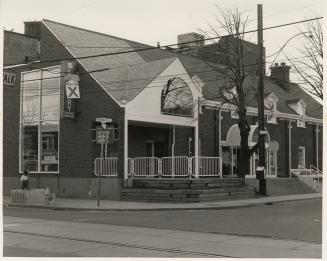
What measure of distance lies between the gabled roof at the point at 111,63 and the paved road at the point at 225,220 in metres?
7.86

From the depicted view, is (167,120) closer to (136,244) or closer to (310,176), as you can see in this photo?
(310,176)

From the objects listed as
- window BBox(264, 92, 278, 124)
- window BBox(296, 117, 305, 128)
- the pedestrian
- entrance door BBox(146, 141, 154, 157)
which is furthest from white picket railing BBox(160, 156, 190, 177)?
window BBox(296, 117, 305, 128)

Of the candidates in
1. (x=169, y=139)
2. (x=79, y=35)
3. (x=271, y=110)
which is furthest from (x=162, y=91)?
(x=271, y=110)

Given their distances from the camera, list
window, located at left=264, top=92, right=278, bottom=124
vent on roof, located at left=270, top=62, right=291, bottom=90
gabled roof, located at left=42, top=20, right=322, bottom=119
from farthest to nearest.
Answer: vent on roof, located at left=270, top=62, right=291, bottom=90 < window, located at left=264, top=92, right=278, bottom=124 < gabled roof, located at left=42, top=20, right=322, bottom=119

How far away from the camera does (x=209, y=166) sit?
2786 cm

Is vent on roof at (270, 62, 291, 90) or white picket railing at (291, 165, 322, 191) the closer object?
white picket railing at (291, 165, 322, 191)

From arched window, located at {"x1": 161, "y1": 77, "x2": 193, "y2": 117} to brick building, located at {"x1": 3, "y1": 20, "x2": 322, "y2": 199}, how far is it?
0.05 m

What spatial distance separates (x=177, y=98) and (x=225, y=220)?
1190cm

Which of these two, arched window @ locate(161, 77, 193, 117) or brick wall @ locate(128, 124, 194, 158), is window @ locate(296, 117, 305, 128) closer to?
brick wall @ locate(128, 124, 194, 158)

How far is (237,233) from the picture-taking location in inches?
550

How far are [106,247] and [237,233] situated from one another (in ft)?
13.2

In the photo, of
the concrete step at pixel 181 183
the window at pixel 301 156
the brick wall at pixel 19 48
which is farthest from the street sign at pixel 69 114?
the window at pixel 301 156

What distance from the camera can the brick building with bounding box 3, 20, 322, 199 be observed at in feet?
87.0

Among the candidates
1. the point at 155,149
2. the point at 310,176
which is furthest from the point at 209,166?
the point at 310,176
